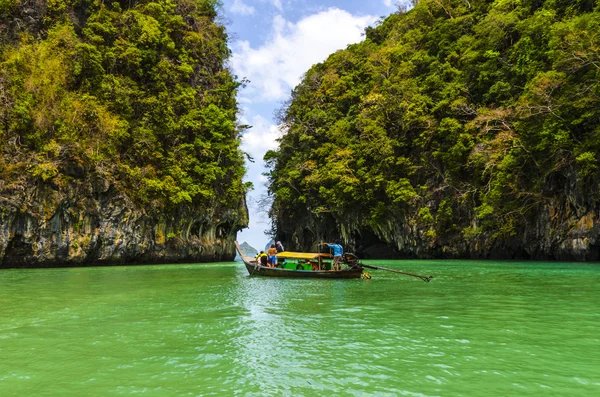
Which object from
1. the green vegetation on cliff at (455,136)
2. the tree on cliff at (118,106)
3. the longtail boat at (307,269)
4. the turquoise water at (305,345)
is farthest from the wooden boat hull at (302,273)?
the tree on cliff at (118,106)

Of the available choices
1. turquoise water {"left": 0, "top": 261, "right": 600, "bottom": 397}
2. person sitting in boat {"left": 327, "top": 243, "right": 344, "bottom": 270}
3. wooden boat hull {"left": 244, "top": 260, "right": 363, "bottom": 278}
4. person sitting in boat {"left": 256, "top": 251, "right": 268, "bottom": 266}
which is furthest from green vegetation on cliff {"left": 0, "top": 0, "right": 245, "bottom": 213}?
turquoise water {"left": 0, "top": 261, "right": 600, "bottom": 397}

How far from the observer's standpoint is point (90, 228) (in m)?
22.7

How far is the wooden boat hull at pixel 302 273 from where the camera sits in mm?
14508

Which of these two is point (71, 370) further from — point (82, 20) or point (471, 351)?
point (82, 20)

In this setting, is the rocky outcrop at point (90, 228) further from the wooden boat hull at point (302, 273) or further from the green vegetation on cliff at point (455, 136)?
the wooden boat hull at point (302, 273)

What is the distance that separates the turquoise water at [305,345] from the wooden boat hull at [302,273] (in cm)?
454

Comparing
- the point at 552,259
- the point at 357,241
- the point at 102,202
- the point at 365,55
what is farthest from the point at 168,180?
the point at 552,259

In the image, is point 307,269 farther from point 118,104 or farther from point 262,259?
point 118,104

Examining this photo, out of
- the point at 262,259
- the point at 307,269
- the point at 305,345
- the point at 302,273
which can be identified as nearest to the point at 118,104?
the point at 262,259

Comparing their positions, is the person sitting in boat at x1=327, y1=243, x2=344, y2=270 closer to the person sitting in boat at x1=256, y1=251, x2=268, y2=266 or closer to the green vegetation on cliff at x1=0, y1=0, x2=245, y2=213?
the person sitting in boat at x1=256, y1=251, x2=268, y2=266

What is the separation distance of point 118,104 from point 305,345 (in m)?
24.2

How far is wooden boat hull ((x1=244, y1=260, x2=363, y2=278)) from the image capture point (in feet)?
47.6

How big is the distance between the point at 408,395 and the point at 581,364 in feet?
7.31

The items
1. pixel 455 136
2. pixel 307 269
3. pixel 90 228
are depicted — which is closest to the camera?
pixel 307 269
